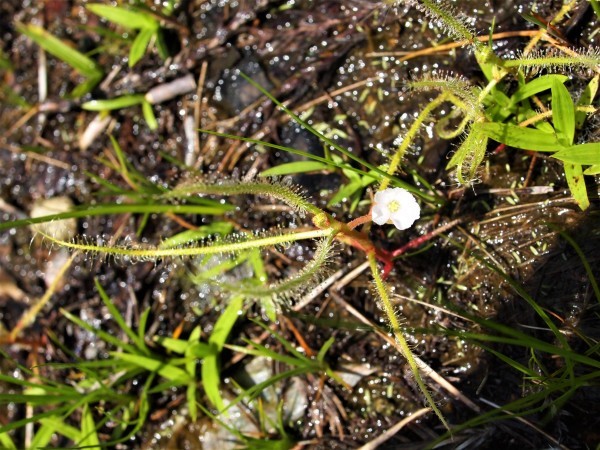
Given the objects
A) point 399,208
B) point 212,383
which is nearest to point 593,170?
point 399,208

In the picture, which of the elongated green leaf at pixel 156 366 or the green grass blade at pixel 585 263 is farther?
the elongated green leaf at pixel 156 366

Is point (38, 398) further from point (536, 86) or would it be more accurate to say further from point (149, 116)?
point (536, 86)

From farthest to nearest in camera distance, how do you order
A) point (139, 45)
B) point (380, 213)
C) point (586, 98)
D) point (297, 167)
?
1. point (139, 45)
2. point (297, 167)
3. point (586, 98)
4. point (380, 213)

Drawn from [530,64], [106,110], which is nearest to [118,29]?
[106,110]

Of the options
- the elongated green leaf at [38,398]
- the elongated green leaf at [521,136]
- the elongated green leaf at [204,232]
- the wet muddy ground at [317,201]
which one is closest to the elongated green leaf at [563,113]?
the elongated green leaf at [521,136]

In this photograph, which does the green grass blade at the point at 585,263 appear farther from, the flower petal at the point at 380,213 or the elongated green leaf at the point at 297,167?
the elongated green leaf at the point at 297,167

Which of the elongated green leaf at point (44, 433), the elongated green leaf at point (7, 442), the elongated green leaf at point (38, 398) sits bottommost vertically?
the elongated green leaf at point (7, 442)
